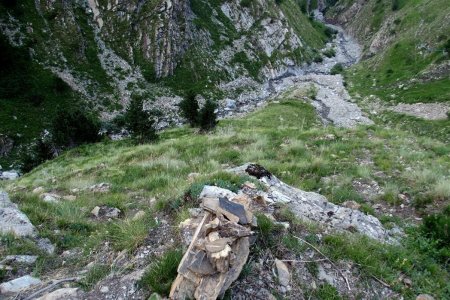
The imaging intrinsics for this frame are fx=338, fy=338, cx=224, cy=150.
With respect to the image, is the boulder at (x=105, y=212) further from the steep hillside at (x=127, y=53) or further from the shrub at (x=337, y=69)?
the shrub at (x=337, y=69)

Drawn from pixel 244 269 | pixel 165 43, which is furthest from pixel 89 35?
pixel 244 269

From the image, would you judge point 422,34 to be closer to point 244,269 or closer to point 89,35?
point 89,35

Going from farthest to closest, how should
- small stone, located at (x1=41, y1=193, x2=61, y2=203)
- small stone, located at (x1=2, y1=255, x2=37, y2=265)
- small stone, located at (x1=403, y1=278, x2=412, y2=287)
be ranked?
1. small stone, located at (x1=41, y1=193, x2=61, y2=203)
2. small stone, located at (x1=2, y1=255, x2=37, y2=265)
3. small stone, located at (x1=403, y1=278, x2=412, y2=287)

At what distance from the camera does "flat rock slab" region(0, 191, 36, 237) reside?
6.71m

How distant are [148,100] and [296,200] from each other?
106 ft

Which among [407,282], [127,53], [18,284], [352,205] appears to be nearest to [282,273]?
[407,282]

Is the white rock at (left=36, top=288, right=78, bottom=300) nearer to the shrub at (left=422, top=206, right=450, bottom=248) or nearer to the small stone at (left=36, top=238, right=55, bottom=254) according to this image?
the small stone at (left=36, top=238, right=55, bottom=254)

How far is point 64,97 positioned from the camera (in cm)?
3306

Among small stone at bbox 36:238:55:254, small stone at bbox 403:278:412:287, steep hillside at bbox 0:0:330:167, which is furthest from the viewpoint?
steep hillside at bbox 0:0:330:167

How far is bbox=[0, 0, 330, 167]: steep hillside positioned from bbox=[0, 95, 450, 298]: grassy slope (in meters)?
15.3

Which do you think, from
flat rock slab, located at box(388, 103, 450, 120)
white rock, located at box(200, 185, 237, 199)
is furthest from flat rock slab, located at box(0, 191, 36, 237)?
flat rock slab, located at box(388, 103, 450, 120)

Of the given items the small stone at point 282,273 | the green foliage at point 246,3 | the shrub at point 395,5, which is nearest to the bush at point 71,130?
the small stone at point 282,273

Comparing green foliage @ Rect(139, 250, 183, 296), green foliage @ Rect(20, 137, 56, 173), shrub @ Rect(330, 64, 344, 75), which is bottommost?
green foliage @ Rect(20, 137, 56, 173)

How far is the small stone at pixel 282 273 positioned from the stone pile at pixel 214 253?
27.2 inches
